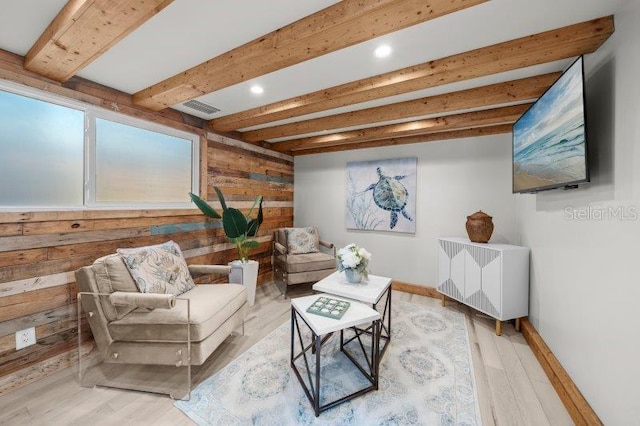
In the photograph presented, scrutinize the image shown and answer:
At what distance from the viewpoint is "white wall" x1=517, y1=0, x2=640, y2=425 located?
1203mm

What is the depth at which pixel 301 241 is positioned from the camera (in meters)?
3.91

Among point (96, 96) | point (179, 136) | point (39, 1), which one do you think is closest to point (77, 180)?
point (96, 96)

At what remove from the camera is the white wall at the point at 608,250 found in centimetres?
120

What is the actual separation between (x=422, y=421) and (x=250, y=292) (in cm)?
215

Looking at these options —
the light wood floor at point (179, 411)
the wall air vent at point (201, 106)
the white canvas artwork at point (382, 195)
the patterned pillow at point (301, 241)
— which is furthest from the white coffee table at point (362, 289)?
the wall air vent at point (201, 106)

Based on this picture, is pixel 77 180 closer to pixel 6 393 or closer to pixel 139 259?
pixel 139 259

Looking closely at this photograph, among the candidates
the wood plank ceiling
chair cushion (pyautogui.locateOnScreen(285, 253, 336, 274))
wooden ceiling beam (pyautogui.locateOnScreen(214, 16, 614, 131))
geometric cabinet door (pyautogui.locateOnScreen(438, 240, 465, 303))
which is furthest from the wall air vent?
geometric cabinet door (pyautogui.locateOnScreen(438, 240, 465, 303))

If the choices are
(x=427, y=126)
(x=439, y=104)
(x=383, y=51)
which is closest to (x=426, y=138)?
(x=427, y=126)

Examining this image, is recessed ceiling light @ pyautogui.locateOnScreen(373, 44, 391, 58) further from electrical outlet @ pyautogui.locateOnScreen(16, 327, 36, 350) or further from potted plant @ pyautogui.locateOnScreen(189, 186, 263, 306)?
electrical outlet @ pyautogui.locateOnScreen(16, 327, 36, 350)

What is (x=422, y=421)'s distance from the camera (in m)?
1.51

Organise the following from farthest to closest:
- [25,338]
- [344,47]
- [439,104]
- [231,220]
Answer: [231,220] → [439,104] → [25,338] → [344,47]

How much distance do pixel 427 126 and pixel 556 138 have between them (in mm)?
1445

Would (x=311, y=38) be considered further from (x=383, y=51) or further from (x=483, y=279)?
(x=483, y=279)

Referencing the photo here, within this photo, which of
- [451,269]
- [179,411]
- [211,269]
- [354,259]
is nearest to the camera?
[179,411]
